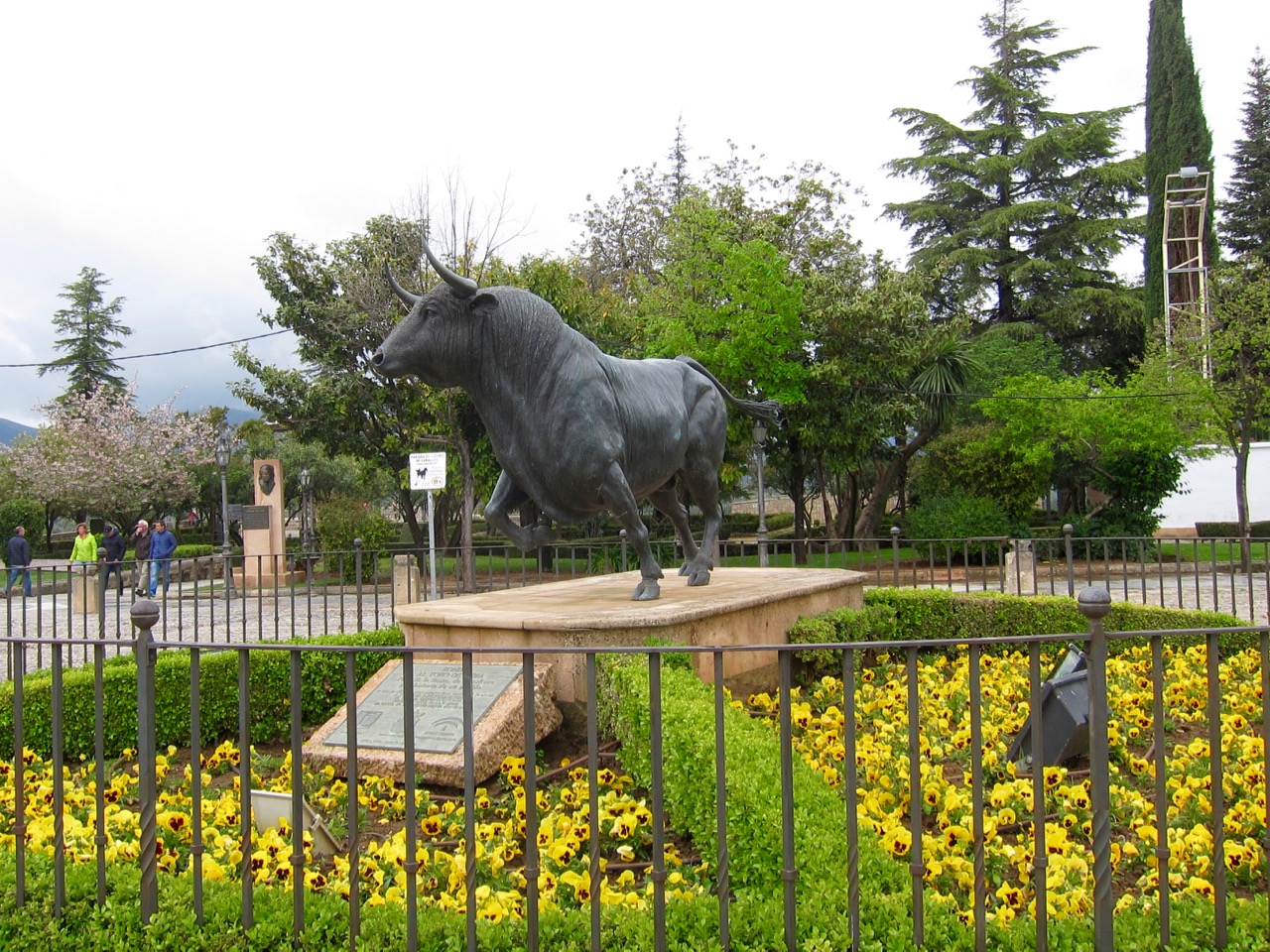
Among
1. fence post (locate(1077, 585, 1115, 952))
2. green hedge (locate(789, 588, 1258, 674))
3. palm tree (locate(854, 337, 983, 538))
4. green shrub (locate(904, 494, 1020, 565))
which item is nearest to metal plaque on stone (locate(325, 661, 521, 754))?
fence post (locate(1077, 585, 1115, 952))

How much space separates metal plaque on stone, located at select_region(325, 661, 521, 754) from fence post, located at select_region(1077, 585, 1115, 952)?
2.94 meters

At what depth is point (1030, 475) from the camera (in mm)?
21406

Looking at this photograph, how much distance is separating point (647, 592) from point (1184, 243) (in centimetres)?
2798

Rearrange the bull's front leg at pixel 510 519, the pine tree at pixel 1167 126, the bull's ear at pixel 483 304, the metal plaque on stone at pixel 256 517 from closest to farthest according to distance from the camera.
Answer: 1. the bull's ear at pixel 483 304
2. the bull's front leg at pixel 510 519
3. the metal plaque on stone at pixel 256 517
4. the pine tree at pixel 1167 126

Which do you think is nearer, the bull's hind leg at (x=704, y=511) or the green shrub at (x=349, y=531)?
the bull's hind leg at (x=704, y=511)

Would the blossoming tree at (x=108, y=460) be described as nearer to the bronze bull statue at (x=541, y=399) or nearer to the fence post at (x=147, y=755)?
the bronze bull statue at (x=541, y=399)

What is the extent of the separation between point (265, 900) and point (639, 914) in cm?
114

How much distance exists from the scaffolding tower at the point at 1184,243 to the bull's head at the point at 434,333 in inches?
894

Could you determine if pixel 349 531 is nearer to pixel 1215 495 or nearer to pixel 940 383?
pixel 940 383

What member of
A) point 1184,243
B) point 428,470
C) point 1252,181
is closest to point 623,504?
point 428,470

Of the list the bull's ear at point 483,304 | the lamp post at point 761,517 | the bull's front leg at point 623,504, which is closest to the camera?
the bull's ear at point 483,304

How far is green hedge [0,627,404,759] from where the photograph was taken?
580 cm

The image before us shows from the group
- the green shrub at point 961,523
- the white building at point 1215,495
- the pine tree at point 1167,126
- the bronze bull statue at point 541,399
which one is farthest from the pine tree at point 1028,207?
the bronze bull statue at point 541,399

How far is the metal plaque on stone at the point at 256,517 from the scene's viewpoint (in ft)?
68.6
